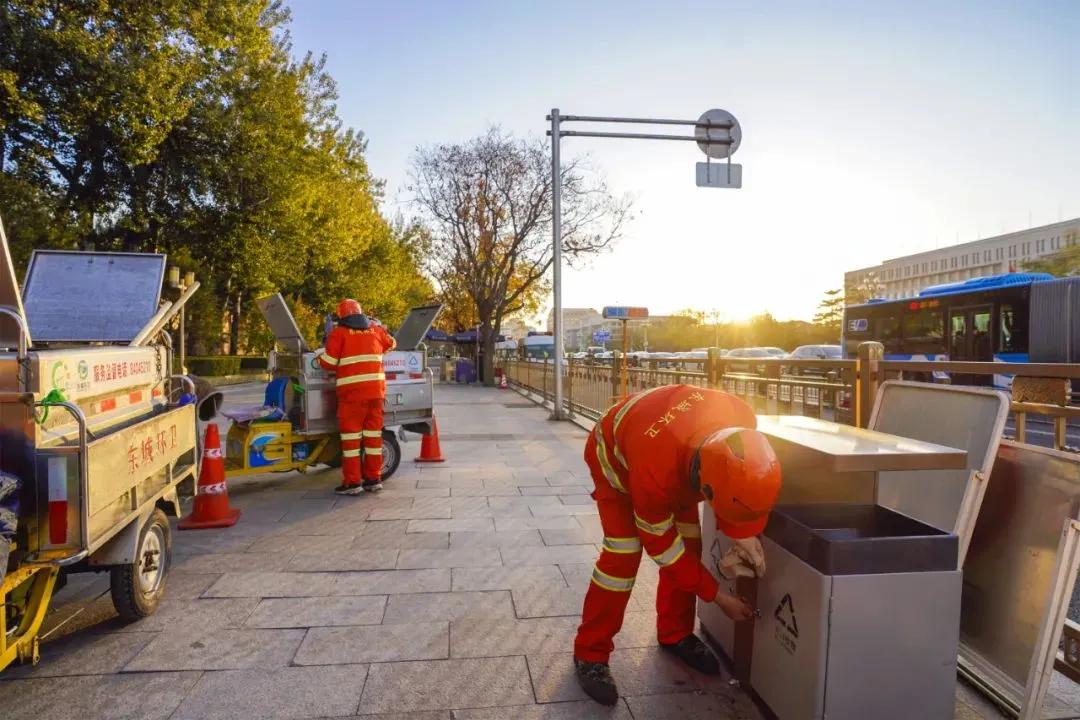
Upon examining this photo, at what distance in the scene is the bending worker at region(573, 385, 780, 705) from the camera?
2188 mm

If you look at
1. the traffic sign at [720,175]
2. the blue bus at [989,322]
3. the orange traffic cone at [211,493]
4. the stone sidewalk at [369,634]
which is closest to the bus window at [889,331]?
the blue bus at [989,322]

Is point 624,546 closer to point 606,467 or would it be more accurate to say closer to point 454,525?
point 606,467

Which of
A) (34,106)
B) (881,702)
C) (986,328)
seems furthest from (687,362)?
(34,106)

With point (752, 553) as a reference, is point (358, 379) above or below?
above

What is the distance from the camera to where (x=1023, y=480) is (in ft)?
9.02

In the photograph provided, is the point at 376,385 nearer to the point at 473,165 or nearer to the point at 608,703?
the point at 608,703

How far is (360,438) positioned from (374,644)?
3.47 metres

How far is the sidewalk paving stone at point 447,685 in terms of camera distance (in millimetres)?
2857

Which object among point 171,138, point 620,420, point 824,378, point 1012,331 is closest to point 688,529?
point 620,420

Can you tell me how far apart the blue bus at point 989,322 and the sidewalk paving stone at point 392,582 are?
9570 mm

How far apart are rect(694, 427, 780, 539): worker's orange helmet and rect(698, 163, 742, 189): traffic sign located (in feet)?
29.0

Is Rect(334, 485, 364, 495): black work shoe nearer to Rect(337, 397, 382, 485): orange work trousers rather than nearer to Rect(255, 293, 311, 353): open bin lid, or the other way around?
Rect(337, 397, 382, 485): orange work trousers

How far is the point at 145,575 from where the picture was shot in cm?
376

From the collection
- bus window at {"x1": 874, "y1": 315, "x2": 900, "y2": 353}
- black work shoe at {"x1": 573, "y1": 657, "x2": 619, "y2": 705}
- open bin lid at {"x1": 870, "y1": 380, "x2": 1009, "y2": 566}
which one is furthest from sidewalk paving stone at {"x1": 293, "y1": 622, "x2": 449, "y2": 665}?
bus window at {"x1": 874, "y1": 315, "x2": 900, "y2": 353}
